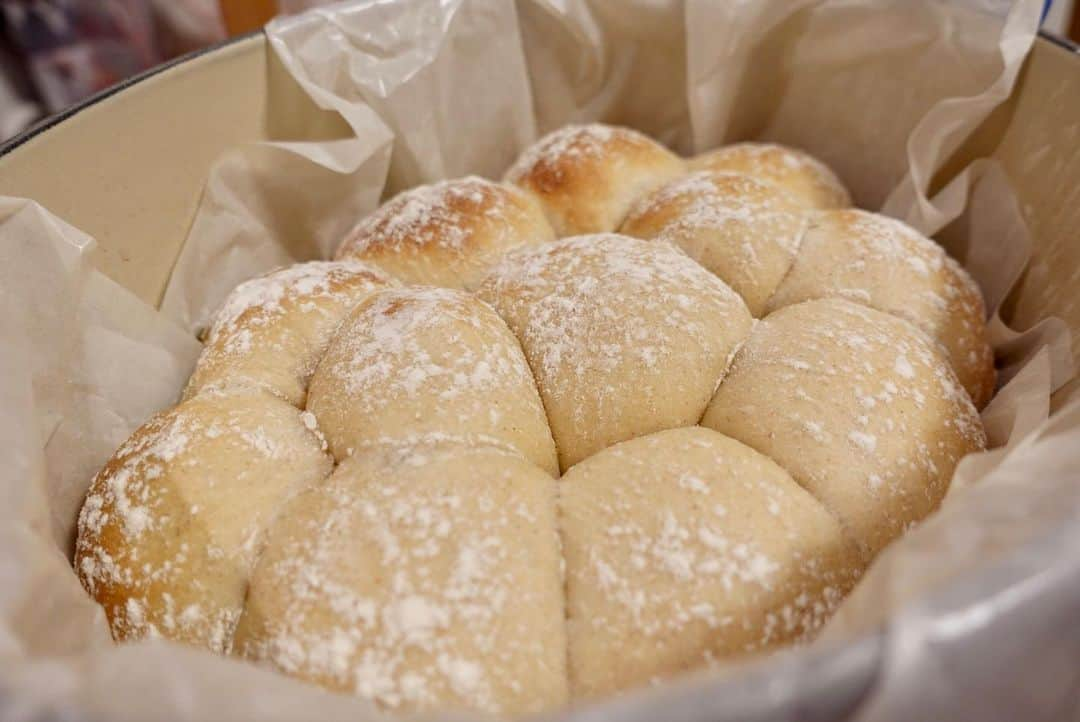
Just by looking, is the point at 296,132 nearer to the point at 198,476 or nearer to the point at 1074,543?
the point at 198,476

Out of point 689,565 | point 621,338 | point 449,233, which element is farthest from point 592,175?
point 689,565

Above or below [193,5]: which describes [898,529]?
below

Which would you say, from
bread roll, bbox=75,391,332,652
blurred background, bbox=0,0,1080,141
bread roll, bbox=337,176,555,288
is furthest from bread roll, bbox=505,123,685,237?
blurred background, bbox=0,0,1080,141

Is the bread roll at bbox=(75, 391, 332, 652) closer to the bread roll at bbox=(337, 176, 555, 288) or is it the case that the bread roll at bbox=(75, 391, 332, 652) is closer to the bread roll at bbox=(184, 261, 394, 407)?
the bread roll at bbox=(184, 261, 394, 407)

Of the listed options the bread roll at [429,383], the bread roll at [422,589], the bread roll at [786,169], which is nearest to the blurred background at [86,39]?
the bread roll at [786,169]

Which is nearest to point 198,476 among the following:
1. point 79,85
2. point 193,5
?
point 193,5

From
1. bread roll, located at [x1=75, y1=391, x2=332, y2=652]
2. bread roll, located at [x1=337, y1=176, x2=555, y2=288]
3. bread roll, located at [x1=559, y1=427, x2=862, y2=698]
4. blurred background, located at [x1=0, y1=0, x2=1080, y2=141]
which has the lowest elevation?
bread roll, located at [x1=559, y1=427, x2=862, y2=698]
